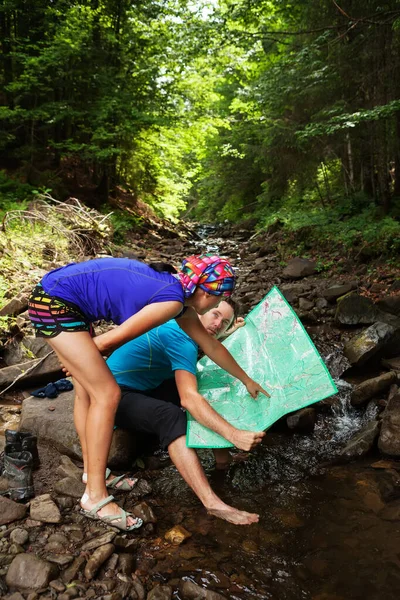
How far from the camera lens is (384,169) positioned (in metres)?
10.5

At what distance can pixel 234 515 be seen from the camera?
2754 mm

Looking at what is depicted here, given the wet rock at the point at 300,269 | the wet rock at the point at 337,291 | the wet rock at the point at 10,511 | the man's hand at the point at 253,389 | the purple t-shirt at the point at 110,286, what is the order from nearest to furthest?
the purple t-shirt at the point at 110,286 < the wet rock at the point at 10,511 < the man's hand at the point at 253,389 < the wet rock at the point at 337,291 < the wet rock at the point at 300,269

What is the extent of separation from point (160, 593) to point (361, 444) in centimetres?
213

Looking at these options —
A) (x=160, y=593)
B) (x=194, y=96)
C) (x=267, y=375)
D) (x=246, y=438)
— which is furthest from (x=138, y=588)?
(x=194, y=96)

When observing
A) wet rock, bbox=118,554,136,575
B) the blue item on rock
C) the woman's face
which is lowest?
wet rock, bbox=118,554,136,575

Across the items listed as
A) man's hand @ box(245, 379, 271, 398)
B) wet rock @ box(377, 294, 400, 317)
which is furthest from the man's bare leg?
wet rock @ box(377, 294, 400, 317)

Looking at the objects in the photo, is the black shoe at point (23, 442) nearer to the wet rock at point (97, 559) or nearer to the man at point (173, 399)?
the man at point (173, 399)

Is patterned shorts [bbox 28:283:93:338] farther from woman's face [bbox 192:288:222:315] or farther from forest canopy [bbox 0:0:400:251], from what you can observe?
forest canopy [bbox 0:0:400:251]

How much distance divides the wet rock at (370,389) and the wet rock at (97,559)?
9.93ft

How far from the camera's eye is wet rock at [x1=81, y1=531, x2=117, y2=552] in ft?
7.64

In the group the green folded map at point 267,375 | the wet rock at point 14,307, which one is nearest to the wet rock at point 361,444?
the green folded map at point 267,375

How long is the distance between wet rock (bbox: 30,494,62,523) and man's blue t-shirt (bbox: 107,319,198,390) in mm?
1006

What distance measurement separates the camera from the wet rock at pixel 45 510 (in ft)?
8.29

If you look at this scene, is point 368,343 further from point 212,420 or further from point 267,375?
point 212,420
